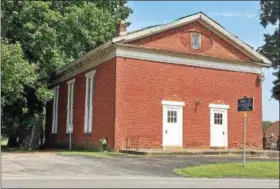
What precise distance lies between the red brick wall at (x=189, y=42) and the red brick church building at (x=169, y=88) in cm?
5

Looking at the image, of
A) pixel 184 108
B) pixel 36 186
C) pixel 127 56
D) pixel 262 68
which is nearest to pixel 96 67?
pixel 127 56

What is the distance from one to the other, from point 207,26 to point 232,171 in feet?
41.4

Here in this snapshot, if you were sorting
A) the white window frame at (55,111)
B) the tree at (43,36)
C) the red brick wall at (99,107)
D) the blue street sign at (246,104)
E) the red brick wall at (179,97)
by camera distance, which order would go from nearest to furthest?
1. the blue street sign at (246,104)
2. the red brick wall at (179,97)
3. the red brick wall at (99,107)
4. the tree at (43,36)
5. the white window frame at (55,111)

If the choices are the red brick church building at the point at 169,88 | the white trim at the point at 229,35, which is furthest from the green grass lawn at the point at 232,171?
the white trim at the point at 229,35

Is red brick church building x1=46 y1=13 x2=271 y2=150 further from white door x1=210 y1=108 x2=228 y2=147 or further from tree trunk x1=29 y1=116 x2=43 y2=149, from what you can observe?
tree trunk x1=29 y1=116 x2=43 y2=149

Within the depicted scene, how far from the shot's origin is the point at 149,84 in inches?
945

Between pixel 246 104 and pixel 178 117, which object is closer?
pixel 246 104

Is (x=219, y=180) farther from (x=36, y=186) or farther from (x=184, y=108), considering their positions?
(x=184, y=108)

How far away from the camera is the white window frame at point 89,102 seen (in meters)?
26.0

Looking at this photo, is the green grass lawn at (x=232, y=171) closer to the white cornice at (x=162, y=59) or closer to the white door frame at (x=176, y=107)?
the white door frame at (x=176, y=107)

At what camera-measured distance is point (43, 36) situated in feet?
95.0

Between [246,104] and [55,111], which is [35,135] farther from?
[246,104]

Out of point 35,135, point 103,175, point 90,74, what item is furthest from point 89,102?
point 103,175

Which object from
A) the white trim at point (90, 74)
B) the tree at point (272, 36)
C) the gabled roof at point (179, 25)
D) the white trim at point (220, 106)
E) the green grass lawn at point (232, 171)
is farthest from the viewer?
the tree at point (272, 36)
